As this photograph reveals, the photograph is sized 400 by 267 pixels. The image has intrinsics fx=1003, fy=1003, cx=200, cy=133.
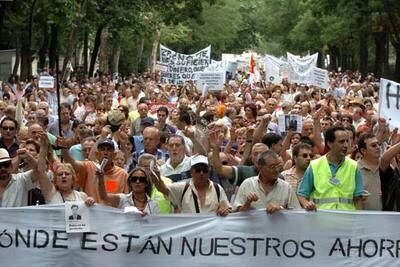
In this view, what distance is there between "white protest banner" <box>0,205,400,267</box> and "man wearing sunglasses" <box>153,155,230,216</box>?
0.13 metres

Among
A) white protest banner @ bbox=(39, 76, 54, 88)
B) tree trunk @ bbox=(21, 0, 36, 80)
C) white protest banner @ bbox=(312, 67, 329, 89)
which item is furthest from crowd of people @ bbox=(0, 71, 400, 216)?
tree trunk @ bbox=(21, 0, 36, 80)

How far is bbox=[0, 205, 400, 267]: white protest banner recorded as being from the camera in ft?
25.5

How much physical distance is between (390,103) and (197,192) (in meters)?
2.70

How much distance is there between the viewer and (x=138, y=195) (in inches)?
311

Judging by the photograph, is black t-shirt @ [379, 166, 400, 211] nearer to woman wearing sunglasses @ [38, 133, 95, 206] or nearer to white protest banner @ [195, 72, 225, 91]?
woman wearing sunglasses @ [38, 133, 95, 206]

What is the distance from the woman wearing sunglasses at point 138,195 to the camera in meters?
7.82

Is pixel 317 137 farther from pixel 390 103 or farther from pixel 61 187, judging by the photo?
pixel 61 187

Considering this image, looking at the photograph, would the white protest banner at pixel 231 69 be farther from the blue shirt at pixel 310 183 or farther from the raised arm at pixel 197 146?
the blue shirt at pixel 310 183

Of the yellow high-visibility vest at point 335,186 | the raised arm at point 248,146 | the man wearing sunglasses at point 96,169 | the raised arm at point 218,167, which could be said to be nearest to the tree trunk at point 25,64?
the raised arm at point 248,146

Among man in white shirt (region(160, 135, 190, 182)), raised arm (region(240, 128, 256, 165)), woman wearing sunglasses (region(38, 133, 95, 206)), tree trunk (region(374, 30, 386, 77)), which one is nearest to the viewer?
woman wearing sunglasses (region(38, 133, 95, 206))

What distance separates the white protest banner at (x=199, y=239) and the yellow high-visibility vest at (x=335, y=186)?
0.16 meters

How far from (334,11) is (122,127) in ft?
118

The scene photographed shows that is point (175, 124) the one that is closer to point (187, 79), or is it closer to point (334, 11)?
point (187, 79)

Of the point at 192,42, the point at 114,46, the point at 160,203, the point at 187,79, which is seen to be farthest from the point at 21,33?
the point at 160,203
